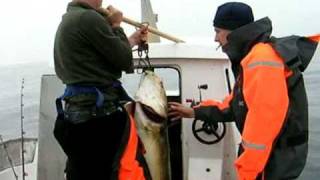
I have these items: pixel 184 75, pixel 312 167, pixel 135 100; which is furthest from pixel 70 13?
pixel 312 167

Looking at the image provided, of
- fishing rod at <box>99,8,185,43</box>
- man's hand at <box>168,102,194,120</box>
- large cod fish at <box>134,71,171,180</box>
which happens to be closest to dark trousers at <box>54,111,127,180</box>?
large cod fish at <box>134,71,171,180</box>

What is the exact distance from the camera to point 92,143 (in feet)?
14.1

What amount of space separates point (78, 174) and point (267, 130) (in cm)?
163

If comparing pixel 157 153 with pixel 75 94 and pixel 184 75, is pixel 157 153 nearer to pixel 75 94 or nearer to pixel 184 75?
pixel 75 94

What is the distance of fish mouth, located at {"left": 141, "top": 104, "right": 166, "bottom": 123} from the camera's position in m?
4.32

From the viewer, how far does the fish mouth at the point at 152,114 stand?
4.32m

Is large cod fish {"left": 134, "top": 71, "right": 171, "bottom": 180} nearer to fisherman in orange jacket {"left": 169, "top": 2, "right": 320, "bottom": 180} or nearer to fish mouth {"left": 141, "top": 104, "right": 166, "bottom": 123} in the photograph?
fish mouth {"left": 141, "top": 104, "right": 166, "bottom": 123}

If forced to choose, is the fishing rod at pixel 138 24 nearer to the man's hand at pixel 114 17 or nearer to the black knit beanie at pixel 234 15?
the man's hand at pixel 114 17

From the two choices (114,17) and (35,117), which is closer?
(114,17)

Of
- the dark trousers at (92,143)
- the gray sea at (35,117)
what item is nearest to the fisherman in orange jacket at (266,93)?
the dark trousers at (92,143)

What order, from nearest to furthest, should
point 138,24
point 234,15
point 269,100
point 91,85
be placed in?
point 269,100, point 234,15, point 91,85, point 138,24

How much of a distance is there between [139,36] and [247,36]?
1197 millimetres

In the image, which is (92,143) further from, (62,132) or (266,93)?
(266,93)

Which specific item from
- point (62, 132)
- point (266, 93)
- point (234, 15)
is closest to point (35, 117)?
point (62, 132)
